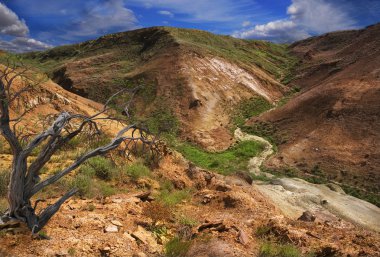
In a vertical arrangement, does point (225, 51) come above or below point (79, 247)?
above

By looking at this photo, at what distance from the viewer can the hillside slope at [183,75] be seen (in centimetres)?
3756

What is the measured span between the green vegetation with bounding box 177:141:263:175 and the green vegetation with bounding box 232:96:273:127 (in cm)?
625

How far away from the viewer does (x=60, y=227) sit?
9109mm

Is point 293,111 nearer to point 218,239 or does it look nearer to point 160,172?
point 160,172

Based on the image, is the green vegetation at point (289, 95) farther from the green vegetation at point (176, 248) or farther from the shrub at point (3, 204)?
the shrub at point (3, 204)

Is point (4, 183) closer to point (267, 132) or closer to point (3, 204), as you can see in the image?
point (3, 204)

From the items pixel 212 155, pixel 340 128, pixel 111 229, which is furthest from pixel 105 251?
pixel 340 128

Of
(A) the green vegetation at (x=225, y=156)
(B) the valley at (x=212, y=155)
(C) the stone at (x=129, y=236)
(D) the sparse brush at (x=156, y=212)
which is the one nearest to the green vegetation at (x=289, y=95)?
(B) the valley at (x=212, y=155)

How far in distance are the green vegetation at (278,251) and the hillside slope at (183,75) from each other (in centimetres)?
2151

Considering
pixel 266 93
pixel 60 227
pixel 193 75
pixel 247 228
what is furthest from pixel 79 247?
pixel 266 93

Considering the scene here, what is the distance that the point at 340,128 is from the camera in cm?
3173

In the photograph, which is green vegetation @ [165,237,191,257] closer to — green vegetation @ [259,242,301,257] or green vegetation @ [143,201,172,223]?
green vegetation @ [143,201,172,223]

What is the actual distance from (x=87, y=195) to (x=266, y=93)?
127 feet

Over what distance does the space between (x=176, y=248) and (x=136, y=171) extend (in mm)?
6466
